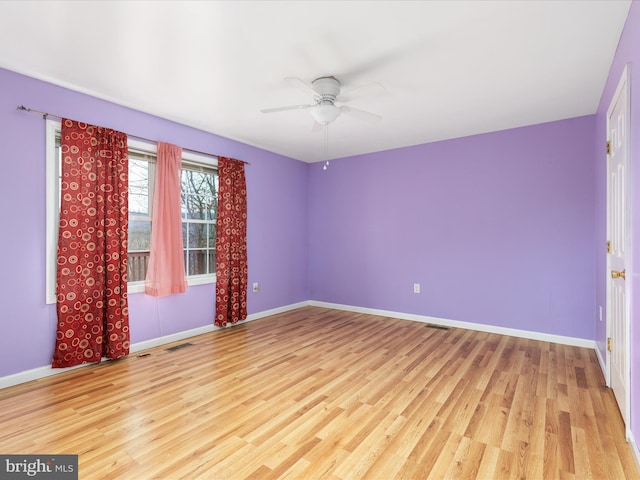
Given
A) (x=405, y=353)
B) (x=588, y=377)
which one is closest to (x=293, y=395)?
(x=405, y=353)

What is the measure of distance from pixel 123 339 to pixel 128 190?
4.72 ft

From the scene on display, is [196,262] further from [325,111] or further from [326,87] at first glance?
[326,87]

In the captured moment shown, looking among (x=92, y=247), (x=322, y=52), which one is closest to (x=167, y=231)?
(x=92, y=247)

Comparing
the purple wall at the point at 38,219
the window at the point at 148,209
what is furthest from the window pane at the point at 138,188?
the purple wall at the point at 38,219

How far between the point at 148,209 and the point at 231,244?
1068mm

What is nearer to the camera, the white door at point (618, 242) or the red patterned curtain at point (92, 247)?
the white door at point (618, 242)

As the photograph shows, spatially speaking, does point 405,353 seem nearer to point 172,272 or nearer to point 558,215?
point 558,215

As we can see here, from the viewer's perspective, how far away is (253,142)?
176 inches

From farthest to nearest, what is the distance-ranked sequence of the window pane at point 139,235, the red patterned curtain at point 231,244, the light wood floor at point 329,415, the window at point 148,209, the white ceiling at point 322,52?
the red patterned curtain at point 231,244 < the window pane at point 139,235 < the window at point 148,209 < the white ceiling at point 322,52 < the light wood floor at point 329,415

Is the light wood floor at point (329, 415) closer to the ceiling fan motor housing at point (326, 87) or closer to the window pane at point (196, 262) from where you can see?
the window pane at point (196, 262)

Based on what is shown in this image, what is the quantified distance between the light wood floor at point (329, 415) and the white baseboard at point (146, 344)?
0.29 ft

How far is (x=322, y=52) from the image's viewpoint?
2250 mm

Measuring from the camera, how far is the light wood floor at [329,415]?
1.64 metres

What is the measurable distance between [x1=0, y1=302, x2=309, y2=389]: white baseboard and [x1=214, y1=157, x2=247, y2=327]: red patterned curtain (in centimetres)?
26
